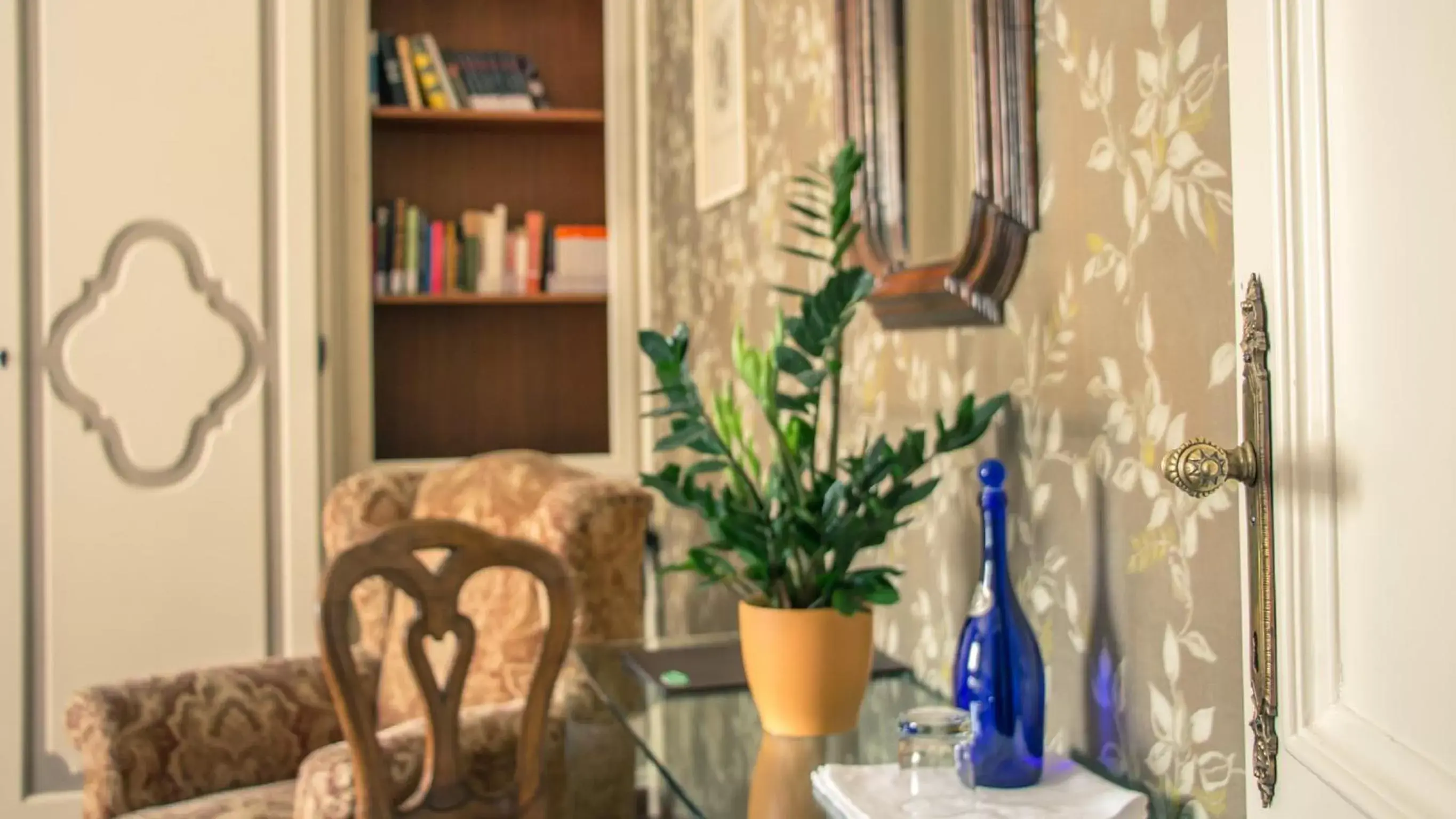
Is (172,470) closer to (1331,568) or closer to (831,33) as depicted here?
(831,33)

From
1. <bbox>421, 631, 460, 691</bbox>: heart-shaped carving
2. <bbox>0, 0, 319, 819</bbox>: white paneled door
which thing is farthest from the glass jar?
<bbox>0, 0, 319, 819</bbox>: white paneled door

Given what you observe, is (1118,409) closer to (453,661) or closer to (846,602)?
(846,602)

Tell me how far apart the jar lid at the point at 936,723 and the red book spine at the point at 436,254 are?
244cm

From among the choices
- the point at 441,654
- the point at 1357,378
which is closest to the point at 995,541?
the point at 1357,378

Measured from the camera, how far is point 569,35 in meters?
3.71

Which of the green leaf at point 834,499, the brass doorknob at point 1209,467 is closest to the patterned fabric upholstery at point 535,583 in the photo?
the green leaf at point 834,499

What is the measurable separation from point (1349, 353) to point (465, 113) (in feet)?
9.91

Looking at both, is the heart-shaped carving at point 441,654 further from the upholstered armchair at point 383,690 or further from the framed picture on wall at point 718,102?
the framed picture on wall at point 718,102

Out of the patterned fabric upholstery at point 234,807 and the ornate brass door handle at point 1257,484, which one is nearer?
the ornate brass door handle at point 1257,484

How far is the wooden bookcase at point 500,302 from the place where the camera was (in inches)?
142

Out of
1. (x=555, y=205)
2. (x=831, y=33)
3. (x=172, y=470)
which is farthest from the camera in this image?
(x=555, y=205)

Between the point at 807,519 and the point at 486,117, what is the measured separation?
2294mm

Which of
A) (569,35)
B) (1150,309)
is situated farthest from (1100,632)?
(569,35)

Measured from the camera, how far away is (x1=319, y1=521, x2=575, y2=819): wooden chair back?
64.1 inches
